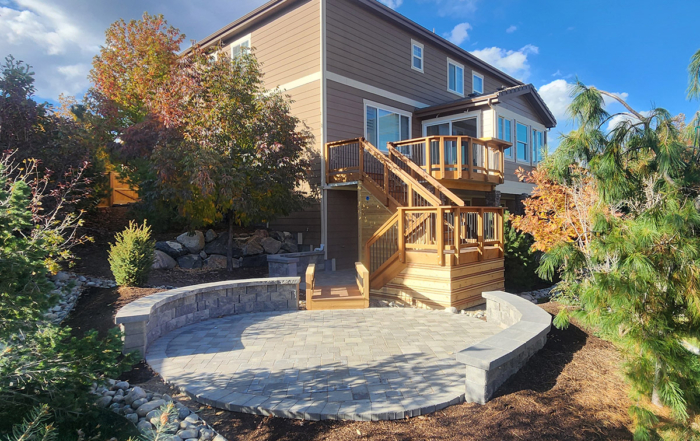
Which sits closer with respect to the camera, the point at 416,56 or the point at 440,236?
the point at 440,236

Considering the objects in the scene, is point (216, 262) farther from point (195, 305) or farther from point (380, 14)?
point (380, 14)

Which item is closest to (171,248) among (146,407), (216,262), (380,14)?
(216,262)

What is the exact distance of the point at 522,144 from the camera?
17.0m

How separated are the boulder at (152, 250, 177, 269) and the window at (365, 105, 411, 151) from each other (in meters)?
7.50

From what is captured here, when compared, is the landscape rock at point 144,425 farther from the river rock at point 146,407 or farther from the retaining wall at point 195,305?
the retaining wall at point 195,305

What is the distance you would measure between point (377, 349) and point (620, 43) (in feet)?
46.5

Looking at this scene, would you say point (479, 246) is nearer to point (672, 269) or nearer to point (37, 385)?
point (672, 269)

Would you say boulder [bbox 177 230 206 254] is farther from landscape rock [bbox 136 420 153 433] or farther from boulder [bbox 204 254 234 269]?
landscape rock [bbox 136 420 153 433]

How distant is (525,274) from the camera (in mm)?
10578

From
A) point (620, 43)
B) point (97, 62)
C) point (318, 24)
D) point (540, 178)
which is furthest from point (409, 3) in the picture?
point (97, 62)

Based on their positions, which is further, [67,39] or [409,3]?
[409,3]

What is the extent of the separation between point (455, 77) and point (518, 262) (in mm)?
10388

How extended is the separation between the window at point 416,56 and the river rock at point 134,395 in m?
14.5

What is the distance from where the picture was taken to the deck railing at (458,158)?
11.3 metres
